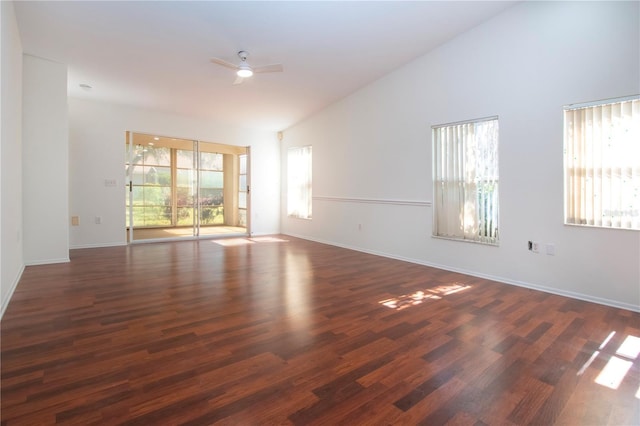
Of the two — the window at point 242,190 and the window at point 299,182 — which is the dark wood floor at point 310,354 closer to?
the window at point 299,182

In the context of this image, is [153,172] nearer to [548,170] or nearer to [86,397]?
[86,397]

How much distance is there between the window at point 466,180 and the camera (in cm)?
432

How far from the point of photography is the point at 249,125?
8.20 meters

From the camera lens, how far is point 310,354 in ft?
7.21

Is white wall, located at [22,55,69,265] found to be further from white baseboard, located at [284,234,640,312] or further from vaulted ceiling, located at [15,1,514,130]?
white baseboard, located at [284,234,640,312]

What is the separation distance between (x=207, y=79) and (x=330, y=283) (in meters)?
3.92

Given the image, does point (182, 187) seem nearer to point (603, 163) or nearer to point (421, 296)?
point (421, 296)

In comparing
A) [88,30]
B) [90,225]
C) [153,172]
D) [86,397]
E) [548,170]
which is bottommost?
[86,397]

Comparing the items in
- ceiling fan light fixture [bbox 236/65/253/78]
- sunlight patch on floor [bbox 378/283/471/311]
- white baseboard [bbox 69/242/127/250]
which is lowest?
sunlight patch on floor [bbox 378/283/471/311]

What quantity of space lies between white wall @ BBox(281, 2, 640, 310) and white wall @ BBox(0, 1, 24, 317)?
4908 mm

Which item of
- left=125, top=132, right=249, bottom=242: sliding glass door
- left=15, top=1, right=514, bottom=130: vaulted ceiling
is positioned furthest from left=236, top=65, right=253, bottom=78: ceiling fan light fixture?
left=125, top=132, right=249, bottom=242: sliding glass door

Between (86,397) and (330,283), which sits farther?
(330,283)

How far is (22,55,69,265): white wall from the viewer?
4605 mm

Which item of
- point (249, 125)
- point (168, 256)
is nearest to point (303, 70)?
point (249, 125)
